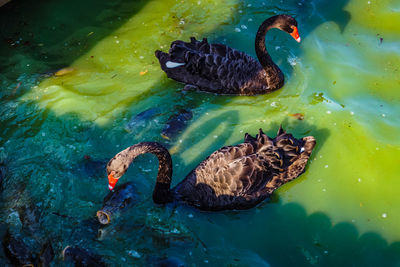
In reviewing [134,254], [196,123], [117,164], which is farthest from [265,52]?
[134,254]

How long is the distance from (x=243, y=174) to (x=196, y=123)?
1263 millimetres

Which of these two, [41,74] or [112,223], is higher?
[41,74]

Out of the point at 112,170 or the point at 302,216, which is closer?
the point at 112,170

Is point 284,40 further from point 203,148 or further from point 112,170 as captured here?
point 112,170

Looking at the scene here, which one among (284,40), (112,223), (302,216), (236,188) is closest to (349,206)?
(302,216)

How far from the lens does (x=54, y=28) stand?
6.63 metres

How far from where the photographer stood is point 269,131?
5.04 meters

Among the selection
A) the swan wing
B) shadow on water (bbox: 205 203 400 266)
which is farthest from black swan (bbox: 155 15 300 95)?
shadow on water (bbox: 205 203 400 266)

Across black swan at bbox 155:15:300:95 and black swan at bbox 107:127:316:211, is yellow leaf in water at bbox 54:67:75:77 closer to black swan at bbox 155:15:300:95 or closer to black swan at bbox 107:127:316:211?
black swan at bbox 155:15:300:95

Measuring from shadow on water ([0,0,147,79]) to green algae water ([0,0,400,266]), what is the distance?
26 millimetres

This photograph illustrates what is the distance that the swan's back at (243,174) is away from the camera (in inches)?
162

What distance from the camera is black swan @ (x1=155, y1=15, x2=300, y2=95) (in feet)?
17.6

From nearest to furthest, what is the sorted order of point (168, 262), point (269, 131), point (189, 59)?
point (168, 262)
point (269, 131)
point (189, 59)

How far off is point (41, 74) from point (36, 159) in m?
1.69
